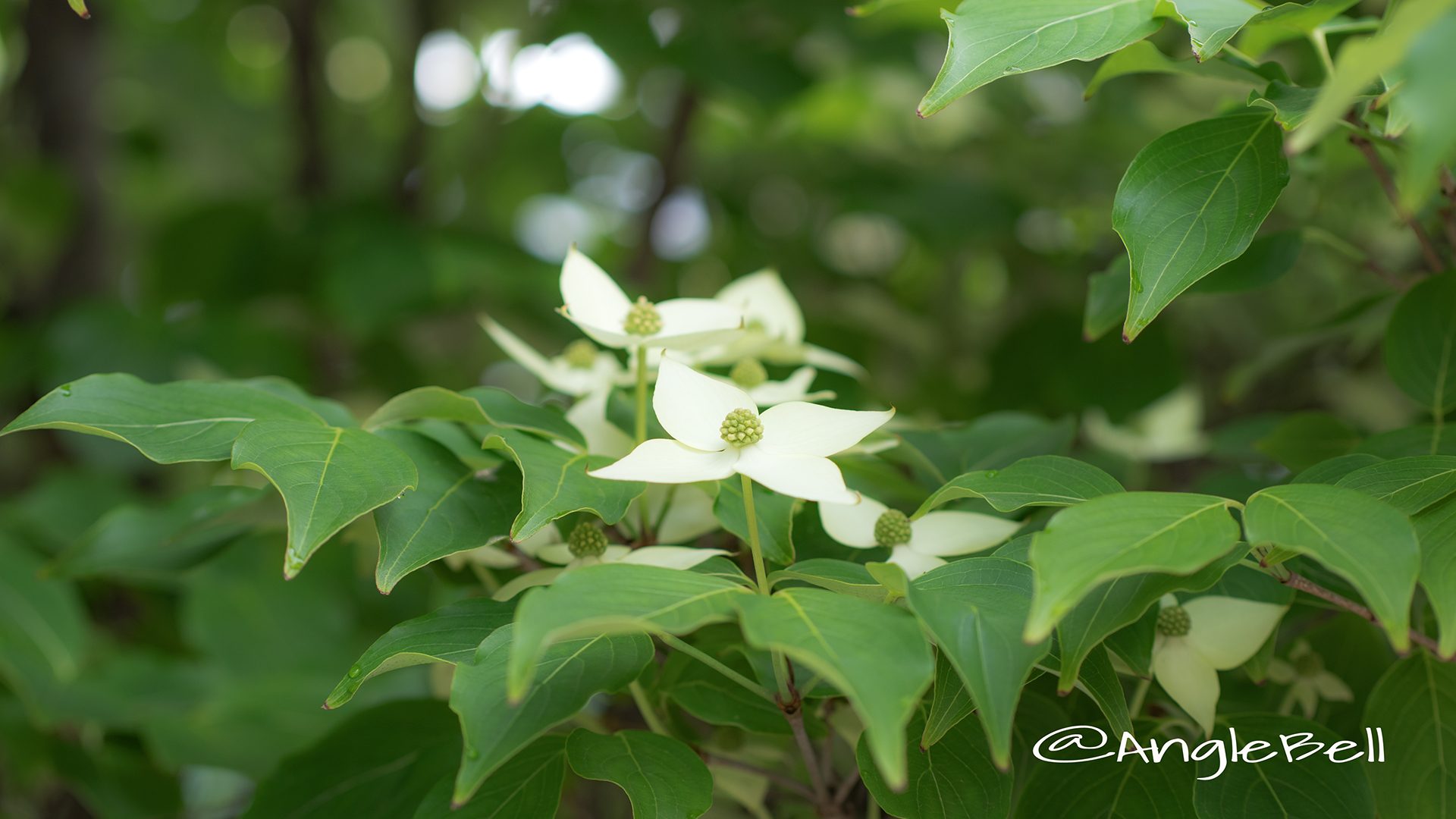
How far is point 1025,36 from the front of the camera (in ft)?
1.69

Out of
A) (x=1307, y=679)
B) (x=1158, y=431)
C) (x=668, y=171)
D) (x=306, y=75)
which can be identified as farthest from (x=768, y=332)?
(x=306, y=75)

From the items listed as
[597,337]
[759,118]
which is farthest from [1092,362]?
[597,337]

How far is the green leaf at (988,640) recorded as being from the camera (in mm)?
370

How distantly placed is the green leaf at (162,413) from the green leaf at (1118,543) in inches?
14.4

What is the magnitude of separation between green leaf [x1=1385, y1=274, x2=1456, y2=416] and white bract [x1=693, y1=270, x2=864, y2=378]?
343mm

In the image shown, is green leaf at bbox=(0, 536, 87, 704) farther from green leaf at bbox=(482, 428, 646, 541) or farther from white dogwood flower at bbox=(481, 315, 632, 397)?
green leaf at bbox=(482, 428, 646, 541)

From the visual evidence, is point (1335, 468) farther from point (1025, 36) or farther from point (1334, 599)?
point (1025, 36)

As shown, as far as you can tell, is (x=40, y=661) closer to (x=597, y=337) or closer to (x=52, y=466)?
(x=52, y=466)

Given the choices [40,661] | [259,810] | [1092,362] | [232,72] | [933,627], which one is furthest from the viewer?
[232,72]

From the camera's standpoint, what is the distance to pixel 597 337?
1.95ft

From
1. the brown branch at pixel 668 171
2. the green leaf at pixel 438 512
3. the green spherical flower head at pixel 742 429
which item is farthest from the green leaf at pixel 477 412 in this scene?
the brown branch at pixel 668 171

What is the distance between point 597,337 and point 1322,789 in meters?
0.43

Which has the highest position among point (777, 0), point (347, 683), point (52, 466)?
point (777, 0)

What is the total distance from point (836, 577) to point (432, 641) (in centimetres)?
18
